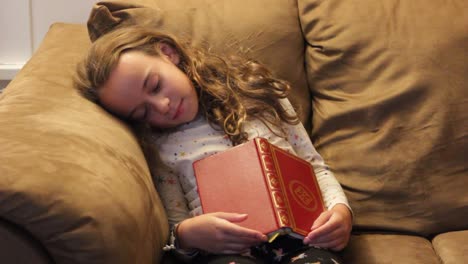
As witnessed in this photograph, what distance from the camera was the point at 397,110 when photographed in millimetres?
1347

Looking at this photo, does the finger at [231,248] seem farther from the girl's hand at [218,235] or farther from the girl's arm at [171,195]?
the girl's arm at [171,195]

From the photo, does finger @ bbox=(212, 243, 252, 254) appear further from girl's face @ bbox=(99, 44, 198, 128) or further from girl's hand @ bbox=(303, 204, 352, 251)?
girl's face @ bbox=(99, 44, 198, 128)

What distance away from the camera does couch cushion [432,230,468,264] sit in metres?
1.19

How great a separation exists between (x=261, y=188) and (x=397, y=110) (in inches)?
17.4

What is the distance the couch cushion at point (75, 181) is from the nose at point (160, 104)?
0.24ft

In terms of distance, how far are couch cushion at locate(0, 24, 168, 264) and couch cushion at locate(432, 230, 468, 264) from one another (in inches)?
21.9

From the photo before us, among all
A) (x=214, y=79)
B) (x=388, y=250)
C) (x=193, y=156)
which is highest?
(x=214, y=79)

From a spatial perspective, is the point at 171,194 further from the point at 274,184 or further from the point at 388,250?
the point at 388,250

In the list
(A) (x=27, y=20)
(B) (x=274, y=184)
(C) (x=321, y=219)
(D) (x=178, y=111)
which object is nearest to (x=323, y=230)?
(C) (x=321, y=219)

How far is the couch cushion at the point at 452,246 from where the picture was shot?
3.91 ft

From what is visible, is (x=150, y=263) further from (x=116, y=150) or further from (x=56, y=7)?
(x=56, y=7)

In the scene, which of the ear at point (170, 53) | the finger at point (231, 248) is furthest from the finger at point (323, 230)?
the ear at point (170, 53)

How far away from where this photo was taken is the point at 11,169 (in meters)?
0.82

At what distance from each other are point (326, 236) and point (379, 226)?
0.24 meters
